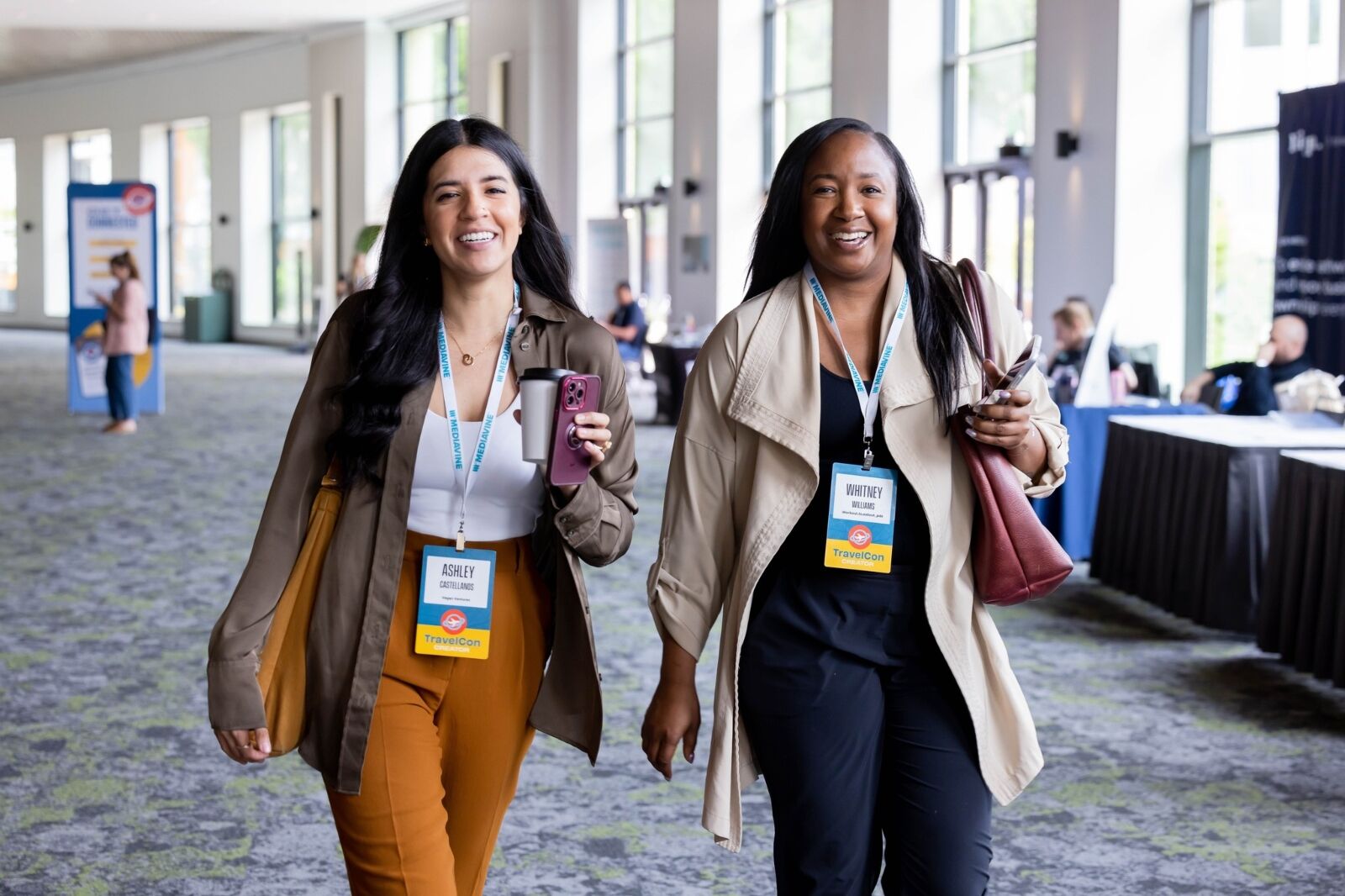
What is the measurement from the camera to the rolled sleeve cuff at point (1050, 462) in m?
2.01

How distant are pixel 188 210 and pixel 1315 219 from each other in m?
27.6

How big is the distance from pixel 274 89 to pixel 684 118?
13231 millimetres

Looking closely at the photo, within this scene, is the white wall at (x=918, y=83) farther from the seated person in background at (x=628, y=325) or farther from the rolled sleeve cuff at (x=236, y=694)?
the rolled sleeve cuff at (x=236, y=694)

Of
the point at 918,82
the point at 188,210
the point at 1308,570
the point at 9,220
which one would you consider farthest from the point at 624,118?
the point at 9,220

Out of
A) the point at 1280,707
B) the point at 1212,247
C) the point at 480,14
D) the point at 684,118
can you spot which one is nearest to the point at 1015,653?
the point at 1280,707

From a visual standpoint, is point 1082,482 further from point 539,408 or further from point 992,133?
point 992,133

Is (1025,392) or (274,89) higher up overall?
(274,89)

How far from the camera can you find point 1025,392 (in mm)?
1912

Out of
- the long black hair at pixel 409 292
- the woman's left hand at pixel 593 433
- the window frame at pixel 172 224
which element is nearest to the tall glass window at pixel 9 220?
the window frame at pixel 172 224

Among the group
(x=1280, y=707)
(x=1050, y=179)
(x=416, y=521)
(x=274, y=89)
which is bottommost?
(x=1280, y=707)

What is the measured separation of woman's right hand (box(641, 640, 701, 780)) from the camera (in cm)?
207

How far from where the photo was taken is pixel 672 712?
6.78 ft

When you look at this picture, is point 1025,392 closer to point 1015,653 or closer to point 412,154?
point 412,154

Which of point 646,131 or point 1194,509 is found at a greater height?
point 646,131
